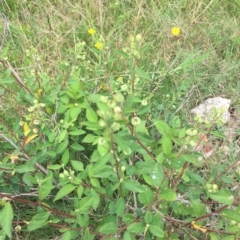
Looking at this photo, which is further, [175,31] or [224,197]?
[175,31]

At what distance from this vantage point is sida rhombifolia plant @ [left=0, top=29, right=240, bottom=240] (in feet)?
4.37

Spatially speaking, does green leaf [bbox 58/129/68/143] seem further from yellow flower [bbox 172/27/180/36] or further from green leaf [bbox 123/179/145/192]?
yellow flower [bbox 172/27/180/36]

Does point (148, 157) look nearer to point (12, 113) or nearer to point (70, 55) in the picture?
point (12, 113)

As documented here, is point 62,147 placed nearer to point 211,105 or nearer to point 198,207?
point 198,207

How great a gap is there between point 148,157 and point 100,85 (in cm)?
70

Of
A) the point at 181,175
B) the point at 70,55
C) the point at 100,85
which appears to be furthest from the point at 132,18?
the point at 181,175

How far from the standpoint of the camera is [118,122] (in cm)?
102

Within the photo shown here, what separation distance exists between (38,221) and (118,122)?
687 millimetres

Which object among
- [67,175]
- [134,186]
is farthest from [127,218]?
[67,175]

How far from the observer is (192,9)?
8.91 ft

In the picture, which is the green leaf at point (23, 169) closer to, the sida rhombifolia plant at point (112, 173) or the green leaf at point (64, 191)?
the sida rhombifolia plant at point (112, 173)

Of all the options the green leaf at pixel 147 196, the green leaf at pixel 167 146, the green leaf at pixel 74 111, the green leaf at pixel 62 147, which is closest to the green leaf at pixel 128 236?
the green leaf at pixel 147 196

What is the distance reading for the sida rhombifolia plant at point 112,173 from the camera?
1331mm

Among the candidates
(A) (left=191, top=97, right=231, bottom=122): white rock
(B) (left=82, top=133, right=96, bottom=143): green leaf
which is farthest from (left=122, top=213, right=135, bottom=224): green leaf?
(A) (left=191, top=97, right=231, bottom=122): white rock
